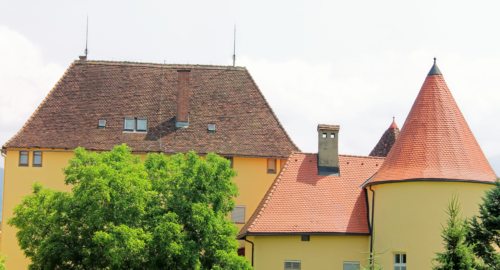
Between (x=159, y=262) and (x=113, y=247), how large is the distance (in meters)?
2.29

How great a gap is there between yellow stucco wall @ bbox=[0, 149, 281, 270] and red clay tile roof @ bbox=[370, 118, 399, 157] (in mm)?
6542

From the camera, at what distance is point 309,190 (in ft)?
190

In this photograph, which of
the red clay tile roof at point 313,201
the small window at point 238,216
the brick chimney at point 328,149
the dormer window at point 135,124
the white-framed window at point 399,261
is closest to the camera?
the white-framed window at point 399,261

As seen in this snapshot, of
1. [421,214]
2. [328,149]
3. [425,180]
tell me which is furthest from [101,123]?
[421,214]

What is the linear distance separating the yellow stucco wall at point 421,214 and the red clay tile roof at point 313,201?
294 centimetres

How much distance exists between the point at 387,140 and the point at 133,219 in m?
21.5

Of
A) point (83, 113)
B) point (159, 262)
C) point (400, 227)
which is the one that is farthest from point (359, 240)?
point (83, 113)

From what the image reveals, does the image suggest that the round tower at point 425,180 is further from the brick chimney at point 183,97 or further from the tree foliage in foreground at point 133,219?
the brick chimney at point 183,97

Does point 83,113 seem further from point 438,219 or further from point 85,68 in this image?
point 438,219

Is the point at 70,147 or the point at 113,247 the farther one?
the point at 70,147

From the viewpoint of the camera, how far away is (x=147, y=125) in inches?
2665

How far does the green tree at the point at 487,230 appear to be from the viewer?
4309cm

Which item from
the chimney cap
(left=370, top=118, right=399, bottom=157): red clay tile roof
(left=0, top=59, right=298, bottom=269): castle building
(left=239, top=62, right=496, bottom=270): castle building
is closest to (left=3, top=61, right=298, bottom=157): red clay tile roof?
(left=0, top=59, right=298, bottom=269): castle building

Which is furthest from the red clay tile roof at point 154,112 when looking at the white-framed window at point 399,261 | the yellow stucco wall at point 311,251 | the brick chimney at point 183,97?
the white-framed window at point 399,261
